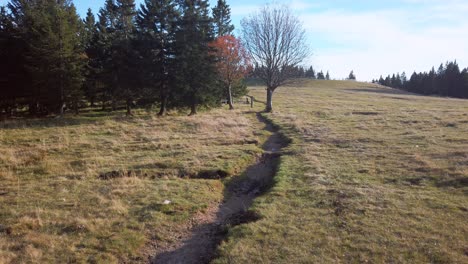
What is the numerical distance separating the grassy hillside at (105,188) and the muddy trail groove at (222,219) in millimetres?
329

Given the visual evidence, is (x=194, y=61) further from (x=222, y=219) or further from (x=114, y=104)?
(x=222, y=219)

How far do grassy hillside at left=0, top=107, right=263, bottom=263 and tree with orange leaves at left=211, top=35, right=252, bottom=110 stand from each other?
19221mm

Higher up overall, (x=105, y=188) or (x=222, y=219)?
(x=105, y=188)

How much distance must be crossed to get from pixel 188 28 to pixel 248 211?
84.1ft

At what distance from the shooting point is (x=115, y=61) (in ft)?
105

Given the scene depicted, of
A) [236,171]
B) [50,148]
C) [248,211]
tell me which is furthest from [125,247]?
[50,148]

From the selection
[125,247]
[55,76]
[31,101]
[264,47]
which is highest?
→ [264,47]

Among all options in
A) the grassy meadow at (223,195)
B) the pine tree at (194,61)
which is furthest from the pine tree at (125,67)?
the grassy meadow at (223,195)

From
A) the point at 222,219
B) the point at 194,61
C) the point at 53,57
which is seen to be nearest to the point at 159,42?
the point at 194,61

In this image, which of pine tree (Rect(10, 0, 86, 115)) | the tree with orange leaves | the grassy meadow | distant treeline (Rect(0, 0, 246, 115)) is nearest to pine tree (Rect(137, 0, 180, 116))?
distant treeline (Rect(0, 0, 246, 115))

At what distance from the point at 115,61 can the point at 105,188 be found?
24156 millimetres

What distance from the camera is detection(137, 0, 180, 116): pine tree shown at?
30484 mm

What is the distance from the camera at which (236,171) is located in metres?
14.1

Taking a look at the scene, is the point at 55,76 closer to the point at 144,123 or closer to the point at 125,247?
the point at 144,123
